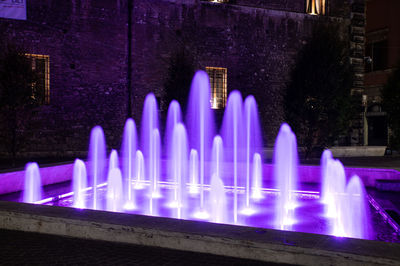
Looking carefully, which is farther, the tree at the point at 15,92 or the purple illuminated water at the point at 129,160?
the tree at the point at 15,92

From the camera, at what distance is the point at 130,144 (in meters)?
13.1

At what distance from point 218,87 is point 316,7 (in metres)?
7.05

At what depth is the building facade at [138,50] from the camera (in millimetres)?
12516

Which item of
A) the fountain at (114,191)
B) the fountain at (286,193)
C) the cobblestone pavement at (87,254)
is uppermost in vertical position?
the cobblestone pavement at (87,254)

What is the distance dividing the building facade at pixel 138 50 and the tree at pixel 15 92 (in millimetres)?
2612

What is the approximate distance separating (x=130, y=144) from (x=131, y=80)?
2884 mm

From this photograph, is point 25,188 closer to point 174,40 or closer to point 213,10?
point 174,40

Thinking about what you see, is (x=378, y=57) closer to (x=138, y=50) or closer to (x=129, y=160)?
(x=138, y=50)

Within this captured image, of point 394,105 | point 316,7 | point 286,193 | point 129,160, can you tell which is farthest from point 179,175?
point 316,7

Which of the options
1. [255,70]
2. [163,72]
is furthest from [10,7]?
[255,70]

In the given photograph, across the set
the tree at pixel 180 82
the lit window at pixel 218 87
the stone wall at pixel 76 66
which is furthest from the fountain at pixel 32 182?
the lit window at pixel 218 87

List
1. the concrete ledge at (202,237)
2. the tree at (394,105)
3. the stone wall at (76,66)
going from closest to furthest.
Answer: the concrete ledge at (202,237), the tree at (394,105), the stone wall at (76,66)

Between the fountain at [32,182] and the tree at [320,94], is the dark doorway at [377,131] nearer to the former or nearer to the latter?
the tree at [320,94]

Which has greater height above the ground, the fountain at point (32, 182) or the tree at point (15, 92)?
the tree at point (15, 92)
